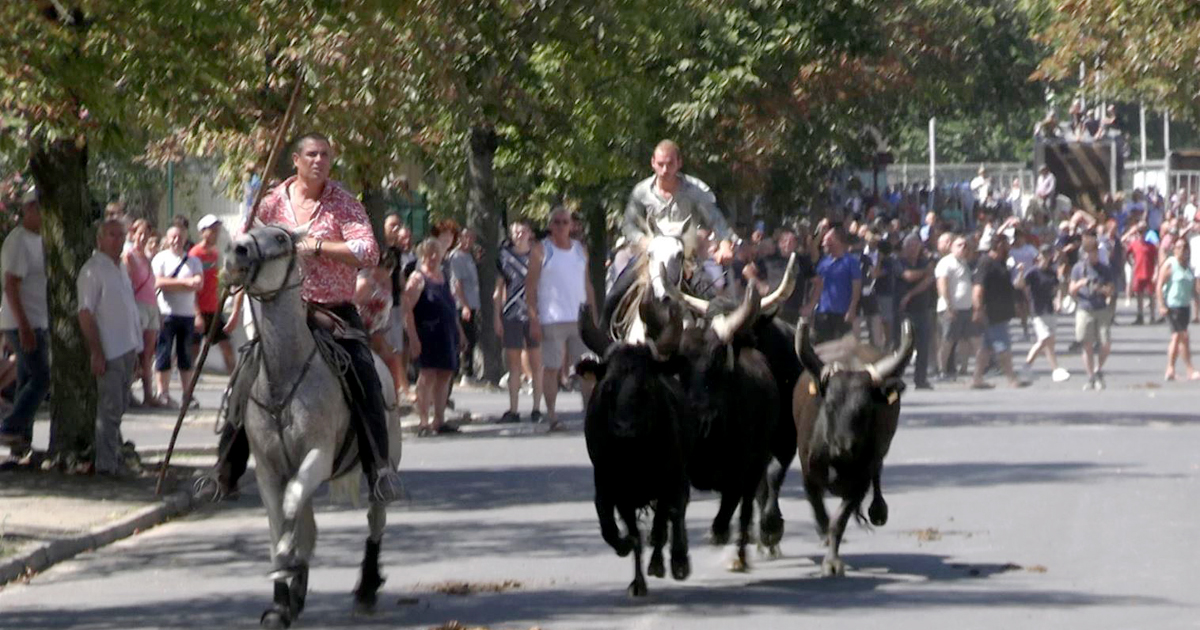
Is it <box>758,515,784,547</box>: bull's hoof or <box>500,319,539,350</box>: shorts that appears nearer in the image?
<box>758,515,784,547</box>: bull's hoof

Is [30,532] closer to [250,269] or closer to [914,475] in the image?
[250,269]

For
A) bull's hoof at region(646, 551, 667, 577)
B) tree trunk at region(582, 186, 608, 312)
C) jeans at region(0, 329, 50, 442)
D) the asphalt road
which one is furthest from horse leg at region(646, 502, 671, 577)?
tree trunk at region(582, 186, 608, 312)

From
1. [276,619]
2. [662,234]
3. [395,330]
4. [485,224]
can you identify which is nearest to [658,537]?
[276,619]

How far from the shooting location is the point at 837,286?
2669 centimetres

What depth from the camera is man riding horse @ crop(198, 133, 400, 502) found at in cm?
1042

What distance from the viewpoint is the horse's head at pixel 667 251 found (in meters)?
12.7

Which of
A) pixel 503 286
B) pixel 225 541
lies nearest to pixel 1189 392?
pixel 503 286

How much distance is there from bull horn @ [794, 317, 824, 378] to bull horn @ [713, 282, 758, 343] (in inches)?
10.7

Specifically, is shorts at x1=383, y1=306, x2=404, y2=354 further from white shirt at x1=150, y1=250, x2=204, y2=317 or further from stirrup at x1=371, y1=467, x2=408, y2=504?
stirrup at x1=371, y1=467, x2=408, y2=504

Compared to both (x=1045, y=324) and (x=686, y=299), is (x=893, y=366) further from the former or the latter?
(x=1045, y=324)

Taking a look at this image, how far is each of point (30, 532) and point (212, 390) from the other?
13759 mm

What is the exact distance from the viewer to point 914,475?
16781mm

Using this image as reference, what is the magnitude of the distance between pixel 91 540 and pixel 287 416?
399cm

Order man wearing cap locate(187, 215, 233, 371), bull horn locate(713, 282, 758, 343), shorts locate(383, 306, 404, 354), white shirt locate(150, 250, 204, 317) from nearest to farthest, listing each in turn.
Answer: bull horn locate(713, 282, 758, 343)
shorts locate(383, 306, 404, 354)
white shirt locate(150, 250, 204, 317)
man wearing cap locate(187, 215, 233, 371)
